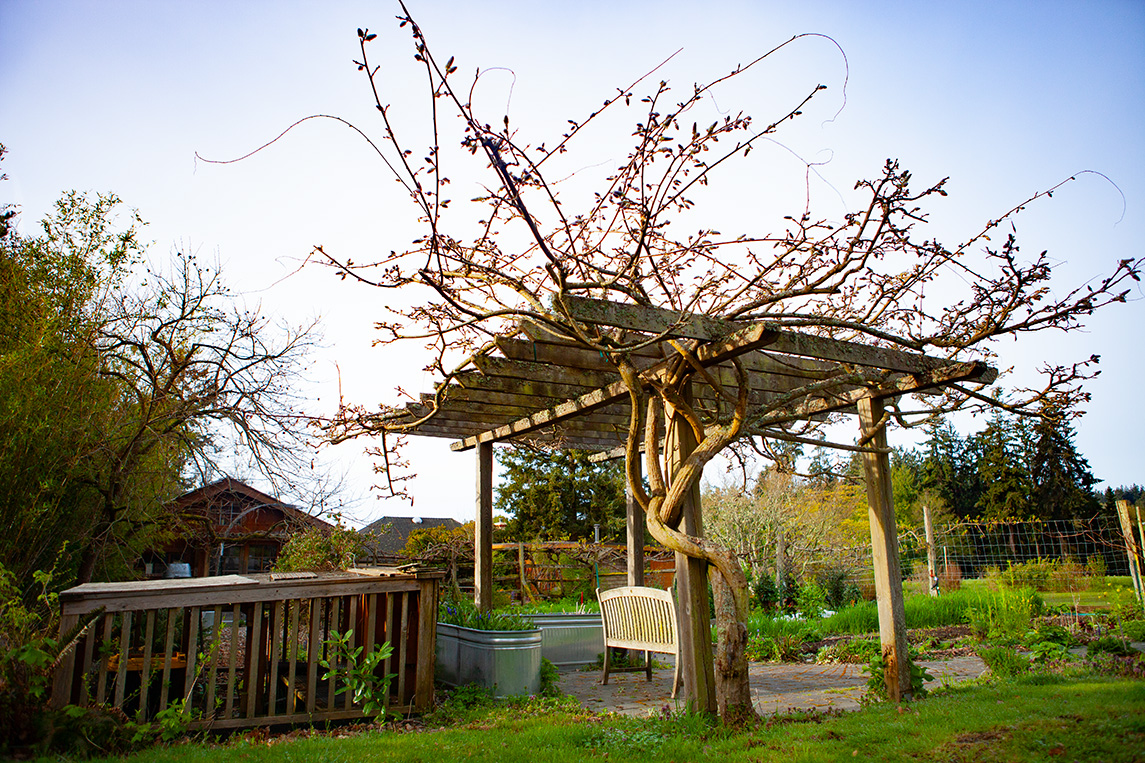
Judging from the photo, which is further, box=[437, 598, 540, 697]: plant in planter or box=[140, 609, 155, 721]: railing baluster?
box=[437, 598, 540, 697]: plant in planter

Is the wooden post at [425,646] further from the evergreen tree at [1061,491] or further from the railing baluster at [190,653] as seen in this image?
the evergreen tree at [1061,491]

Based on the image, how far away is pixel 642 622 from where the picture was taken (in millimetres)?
5977

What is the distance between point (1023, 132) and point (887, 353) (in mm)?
1874

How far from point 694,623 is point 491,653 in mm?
2019

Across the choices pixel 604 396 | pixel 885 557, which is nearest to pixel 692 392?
pixel 604 396

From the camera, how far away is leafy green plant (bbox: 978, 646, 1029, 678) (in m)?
5.16

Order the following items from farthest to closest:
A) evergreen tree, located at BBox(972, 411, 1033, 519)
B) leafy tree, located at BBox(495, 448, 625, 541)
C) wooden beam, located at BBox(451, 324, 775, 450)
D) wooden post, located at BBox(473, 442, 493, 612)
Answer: evergreen tree, located at BBox(972, 411, 1033, 519) < leafy tree, located at BBox(495, 448, 625, 541) < wooden post, located at BBox(473, 442, 493, 612) < wooden beam, located at BBox(451, 324, 775, 450)

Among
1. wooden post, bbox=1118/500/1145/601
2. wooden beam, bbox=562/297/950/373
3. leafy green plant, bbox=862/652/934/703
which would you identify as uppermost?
wooden beam, bbox=562/297/950/373

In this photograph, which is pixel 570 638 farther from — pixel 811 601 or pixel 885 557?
pixel 811 601

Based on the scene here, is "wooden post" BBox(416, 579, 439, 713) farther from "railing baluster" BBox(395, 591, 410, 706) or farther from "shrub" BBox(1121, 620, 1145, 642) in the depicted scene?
"shrub" BBox(1121, 620, 1145, 642)

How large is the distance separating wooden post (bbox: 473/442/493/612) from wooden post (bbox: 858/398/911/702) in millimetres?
3341

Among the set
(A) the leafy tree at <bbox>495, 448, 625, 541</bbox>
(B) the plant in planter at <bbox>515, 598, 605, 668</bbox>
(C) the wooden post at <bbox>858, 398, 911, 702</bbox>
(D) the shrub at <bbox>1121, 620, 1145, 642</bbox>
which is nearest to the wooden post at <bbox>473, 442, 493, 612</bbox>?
(B) the plant in planter at <bbox>515, 598, 605, 668</bbox>

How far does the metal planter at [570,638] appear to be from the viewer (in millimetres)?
7359

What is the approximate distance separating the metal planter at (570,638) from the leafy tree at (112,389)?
3.52 metres
